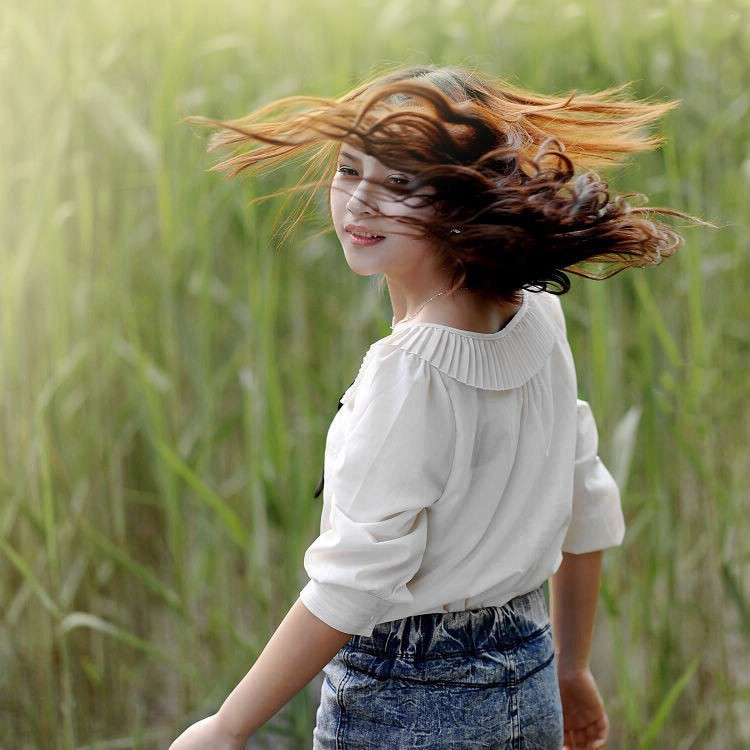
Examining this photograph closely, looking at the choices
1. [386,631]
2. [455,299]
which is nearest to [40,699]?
[386,631]

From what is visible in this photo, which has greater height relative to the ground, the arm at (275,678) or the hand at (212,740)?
the arm at (275,678)

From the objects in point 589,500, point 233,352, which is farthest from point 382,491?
point 233,352

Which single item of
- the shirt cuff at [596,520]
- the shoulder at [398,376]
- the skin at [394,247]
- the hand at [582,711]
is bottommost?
the hand at [582,711]

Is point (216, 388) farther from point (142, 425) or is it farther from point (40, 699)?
point (40, 699)

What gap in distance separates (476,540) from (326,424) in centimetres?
66

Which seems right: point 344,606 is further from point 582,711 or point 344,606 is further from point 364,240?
point 582,711

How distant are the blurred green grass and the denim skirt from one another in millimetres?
431

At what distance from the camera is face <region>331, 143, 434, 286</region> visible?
63 centimetres

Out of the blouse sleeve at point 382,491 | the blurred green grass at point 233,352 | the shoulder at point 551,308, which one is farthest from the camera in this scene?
the blurred green grass at point 233,352

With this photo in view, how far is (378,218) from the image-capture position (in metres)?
0.64

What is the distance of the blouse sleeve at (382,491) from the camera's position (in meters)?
0.60

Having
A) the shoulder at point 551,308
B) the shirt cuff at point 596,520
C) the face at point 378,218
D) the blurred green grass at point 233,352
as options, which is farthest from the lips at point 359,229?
the blurred green grass at point 233,352

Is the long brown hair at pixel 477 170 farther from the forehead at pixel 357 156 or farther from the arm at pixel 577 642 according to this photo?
the arm at pixel 577 642

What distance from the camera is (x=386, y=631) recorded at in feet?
2.21
